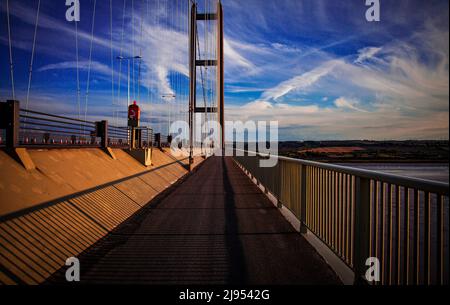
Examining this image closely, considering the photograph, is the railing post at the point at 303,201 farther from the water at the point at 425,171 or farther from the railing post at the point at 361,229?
the railing post at the point at 361,229

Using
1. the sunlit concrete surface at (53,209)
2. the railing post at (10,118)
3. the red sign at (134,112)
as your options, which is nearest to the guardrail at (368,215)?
the sunlit concrete surface at (53,209)

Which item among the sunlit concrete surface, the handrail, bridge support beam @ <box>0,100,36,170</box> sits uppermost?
bridge support beam @ <box>0,100,36,170</box>

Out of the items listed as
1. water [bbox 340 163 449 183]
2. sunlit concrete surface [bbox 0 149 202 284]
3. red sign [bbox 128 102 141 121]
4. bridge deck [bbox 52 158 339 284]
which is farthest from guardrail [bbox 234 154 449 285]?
red sign [bbox 128 102 141 121]

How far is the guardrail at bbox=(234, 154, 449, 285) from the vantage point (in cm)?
197

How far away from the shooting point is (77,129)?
9883 mm

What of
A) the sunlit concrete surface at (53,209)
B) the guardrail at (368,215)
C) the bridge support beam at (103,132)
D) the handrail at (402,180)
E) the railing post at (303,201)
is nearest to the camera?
the handrail at (402,180)

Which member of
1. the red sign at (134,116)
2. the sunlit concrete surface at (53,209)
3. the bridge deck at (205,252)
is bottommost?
the bridge deck at (205,252)

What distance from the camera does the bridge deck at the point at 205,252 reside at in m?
3.03

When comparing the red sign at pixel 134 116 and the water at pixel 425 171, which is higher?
the red sign at pixel 134 116

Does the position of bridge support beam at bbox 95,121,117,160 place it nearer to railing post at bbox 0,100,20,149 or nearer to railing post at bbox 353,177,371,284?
railing post at bbox 0,100,20,149

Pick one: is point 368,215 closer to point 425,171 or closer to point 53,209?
point 53,209
